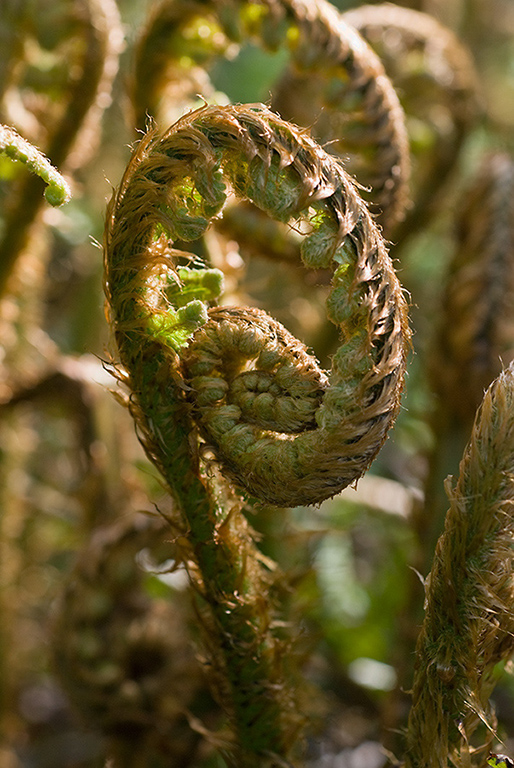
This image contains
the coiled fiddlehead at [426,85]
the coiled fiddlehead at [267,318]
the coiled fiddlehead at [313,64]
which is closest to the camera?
the coiled fiddlehead at [267,318]

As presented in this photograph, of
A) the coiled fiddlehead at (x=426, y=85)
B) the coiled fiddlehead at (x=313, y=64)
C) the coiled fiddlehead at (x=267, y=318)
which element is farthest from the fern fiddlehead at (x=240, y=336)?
the coiled fiddlehead at (x=426, y=85)

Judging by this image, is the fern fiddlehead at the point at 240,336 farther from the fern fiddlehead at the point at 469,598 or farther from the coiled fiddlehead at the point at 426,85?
the coiled fiddlehead at the point at 426,85

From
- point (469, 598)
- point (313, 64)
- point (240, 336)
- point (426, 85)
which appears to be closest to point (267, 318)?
point (240, 336)

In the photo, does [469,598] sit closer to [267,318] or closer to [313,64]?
[267,318]

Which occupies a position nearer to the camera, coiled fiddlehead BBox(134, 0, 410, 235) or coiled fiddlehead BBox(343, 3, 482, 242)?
coiled fiddlehead BBox(134, 0, 410, 235)

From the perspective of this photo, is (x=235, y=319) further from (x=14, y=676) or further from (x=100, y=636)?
(x=14, y=676)

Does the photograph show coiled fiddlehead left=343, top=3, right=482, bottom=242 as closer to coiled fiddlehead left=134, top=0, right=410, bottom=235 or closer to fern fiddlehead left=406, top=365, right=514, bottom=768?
coiled fiddlehead left=134, top=0, right=410, bottom=235

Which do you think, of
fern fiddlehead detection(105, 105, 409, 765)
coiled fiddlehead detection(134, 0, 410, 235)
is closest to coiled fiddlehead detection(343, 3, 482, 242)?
coiled fiddlehead detection(134, 0, 410, 235)
